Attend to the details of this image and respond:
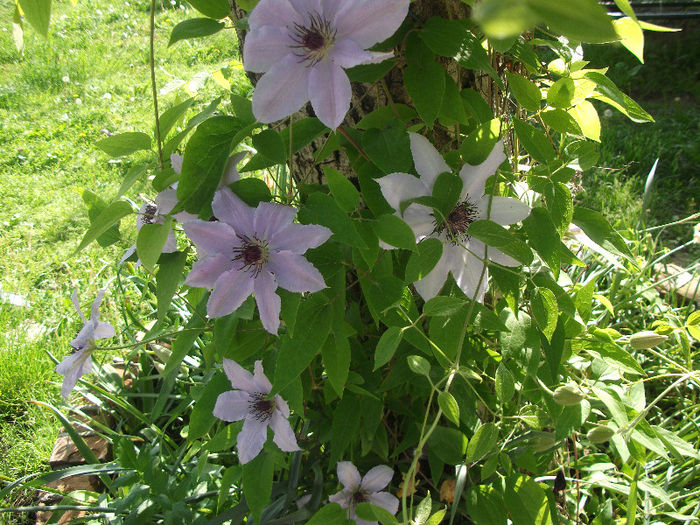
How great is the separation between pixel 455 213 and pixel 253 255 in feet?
0.80

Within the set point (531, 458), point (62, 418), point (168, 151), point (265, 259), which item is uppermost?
point (168, 151)

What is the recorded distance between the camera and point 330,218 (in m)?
0.56

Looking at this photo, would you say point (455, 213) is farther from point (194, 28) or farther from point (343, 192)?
point (194, 28)

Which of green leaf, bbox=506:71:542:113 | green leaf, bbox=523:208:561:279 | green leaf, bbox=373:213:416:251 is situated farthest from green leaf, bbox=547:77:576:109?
green leaf, bbox=373:213:416:251

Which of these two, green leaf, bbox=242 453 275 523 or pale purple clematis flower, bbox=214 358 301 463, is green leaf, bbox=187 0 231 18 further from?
green leaf, bbox=242 453 275 523

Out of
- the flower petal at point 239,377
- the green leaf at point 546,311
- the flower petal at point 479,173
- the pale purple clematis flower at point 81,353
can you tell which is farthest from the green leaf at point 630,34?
the pale purple clematis flower at point 81,353

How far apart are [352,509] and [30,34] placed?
147 inches

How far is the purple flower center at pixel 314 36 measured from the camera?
0.51 m

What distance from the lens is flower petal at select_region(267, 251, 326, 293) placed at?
569mm

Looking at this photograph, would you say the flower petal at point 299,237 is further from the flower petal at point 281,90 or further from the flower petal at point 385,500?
the flower petal at point 385,500

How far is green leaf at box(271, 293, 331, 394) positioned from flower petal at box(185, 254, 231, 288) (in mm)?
100

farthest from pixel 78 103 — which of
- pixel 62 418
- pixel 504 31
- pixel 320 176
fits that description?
pixel 504 31

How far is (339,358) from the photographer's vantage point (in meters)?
0.66

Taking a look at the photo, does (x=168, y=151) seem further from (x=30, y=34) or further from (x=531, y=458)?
(x=30, y=34)
